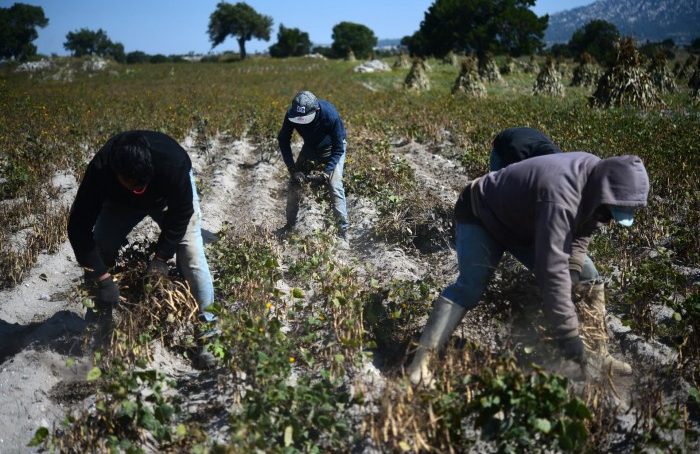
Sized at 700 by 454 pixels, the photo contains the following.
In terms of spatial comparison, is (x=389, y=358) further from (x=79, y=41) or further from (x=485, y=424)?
(x=79, y=41)

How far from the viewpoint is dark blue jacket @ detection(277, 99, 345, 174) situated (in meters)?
5.27

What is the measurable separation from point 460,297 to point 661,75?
1717 centimetres

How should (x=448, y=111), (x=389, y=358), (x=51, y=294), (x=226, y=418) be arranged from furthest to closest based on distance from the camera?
1. (x=448, y=111)
2. (x=51, y=294)
3. (x=389, y=358)
4. (x=226, y=418)

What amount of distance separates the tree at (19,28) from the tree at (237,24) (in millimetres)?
22907

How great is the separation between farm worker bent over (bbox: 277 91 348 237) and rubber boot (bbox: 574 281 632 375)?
2796mm

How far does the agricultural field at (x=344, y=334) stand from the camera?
2.45 metres

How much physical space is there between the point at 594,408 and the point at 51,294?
410 centimetres

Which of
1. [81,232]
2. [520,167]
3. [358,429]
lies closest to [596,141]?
[520,167]

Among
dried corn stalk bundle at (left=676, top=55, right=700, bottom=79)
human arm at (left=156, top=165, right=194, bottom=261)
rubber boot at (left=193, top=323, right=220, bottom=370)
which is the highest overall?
dried corn stalk bundle at (left=676, top=55, right=700, bottom=79)

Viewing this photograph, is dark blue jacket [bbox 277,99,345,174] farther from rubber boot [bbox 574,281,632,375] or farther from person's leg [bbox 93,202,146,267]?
rubber boot [bbox 574,281,632,375]

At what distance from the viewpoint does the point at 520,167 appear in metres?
2.72

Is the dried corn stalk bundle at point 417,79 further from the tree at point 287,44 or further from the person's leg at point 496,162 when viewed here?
the tree at point 287,44

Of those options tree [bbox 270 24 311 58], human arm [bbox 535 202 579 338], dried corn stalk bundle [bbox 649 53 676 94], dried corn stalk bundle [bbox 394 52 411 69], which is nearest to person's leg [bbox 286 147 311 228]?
human arm [bbox 535 202 579 338]

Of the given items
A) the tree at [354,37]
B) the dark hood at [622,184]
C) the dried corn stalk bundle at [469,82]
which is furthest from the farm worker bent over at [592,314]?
the tree at [354,37]
